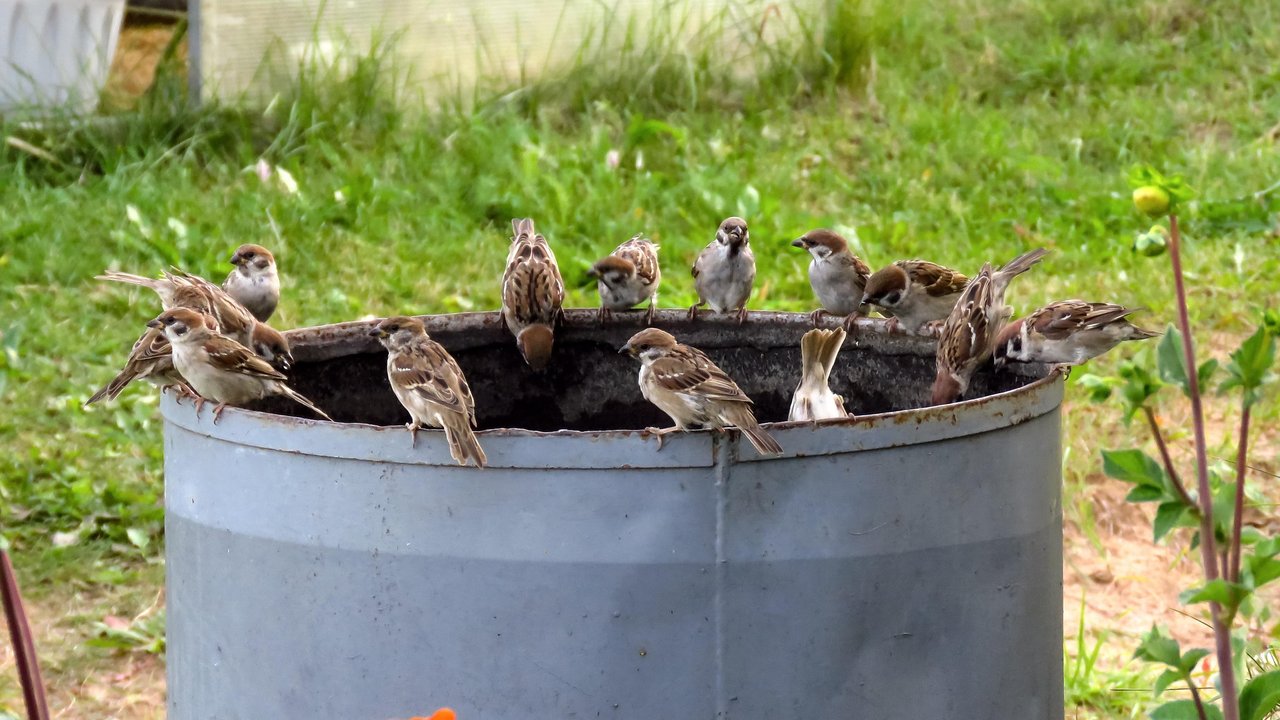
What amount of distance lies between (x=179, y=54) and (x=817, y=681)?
22.4 feet

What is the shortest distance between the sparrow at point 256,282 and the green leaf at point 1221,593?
3.55m

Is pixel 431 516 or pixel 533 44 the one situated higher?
pixel 533 44

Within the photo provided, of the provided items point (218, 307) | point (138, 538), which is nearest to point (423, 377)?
point (218, 307)

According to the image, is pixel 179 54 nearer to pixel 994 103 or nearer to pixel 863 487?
pixel 994 103

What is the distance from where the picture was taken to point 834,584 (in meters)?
2.43

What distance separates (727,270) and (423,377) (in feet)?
6.13

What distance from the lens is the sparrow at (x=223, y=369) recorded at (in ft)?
11.4

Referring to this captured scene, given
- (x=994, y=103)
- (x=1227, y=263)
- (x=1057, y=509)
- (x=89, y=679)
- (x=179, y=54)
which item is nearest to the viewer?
(x=1057, y=509)

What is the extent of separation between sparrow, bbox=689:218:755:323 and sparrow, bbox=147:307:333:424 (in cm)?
153

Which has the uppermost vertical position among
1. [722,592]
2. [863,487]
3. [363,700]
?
[863,487]

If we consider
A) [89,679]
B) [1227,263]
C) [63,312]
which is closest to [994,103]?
[1227,263]

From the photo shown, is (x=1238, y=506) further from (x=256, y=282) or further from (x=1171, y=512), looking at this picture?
(x=256, y=282)

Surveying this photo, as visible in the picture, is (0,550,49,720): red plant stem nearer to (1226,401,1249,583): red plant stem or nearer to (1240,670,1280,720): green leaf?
(1226,401,1249,583): red plant stem

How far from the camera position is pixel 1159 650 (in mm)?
1803
